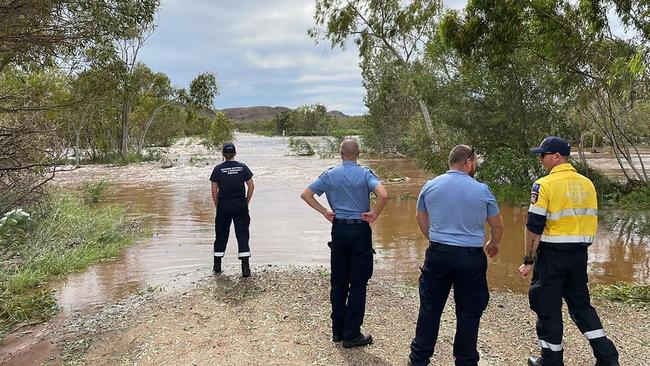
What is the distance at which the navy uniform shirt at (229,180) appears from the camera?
23.3ft

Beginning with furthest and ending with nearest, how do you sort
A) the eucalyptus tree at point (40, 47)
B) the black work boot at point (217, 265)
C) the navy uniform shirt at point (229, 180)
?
1. the black work boot at point (217, 265)
2. the navy uniform shirt at point (229, 180)
3. the eucalyptus tree at point (40, 47)

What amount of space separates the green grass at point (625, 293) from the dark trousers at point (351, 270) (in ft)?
11.5

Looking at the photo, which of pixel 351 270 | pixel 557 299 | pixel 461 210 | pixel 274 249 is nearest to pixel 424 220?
pixel 461 210

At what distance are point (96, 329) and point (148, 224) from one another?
747 centimetres

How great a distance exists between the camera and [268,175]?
26750mm

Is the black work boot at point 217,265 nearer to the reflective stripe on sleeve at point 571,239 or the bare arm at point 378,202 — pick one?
the bare arm at point 378,202

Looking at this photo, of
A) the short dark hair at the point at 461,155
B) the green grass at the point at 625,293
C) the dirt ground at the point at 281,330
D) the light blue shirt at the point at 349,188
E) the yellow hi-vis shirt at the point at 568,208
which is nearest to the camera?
the short dark hair at the point at 461,155

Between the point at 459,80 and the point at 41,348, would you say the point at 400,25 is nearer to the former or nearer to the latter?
the point at 459,80

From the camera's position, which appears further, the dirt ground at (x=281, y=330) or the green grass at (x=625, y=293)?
the green grass at (x=625, y=293)

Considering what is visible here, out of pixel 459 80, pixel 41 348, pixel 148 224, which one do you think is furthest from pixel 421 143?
pixel 41 348

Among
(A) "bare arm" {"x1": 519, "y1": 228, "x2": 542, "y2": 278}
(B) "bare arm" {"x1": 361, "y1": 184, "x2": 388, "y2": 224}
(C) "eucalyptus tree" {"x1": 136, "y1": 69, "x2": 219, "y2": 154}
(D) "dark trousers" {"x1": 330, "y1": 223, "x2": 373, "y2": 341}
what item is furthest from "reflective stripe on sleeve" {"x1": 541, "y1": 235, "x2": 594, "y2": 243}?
(C) "eucalyptus tree" {"x1": 136, "y1": 69, "x2": 219, "y2": 154}

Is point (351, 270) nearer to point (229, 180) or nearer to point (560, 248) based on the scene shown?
point (560, 248)

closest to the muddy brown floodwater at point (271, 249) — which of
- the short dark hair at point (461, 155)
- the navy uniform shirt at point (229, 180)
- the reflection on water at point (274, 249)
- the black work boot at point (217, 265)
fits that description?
the reflection on water at point (274, 249)

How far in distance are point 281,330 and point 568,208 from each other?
9.47ft
